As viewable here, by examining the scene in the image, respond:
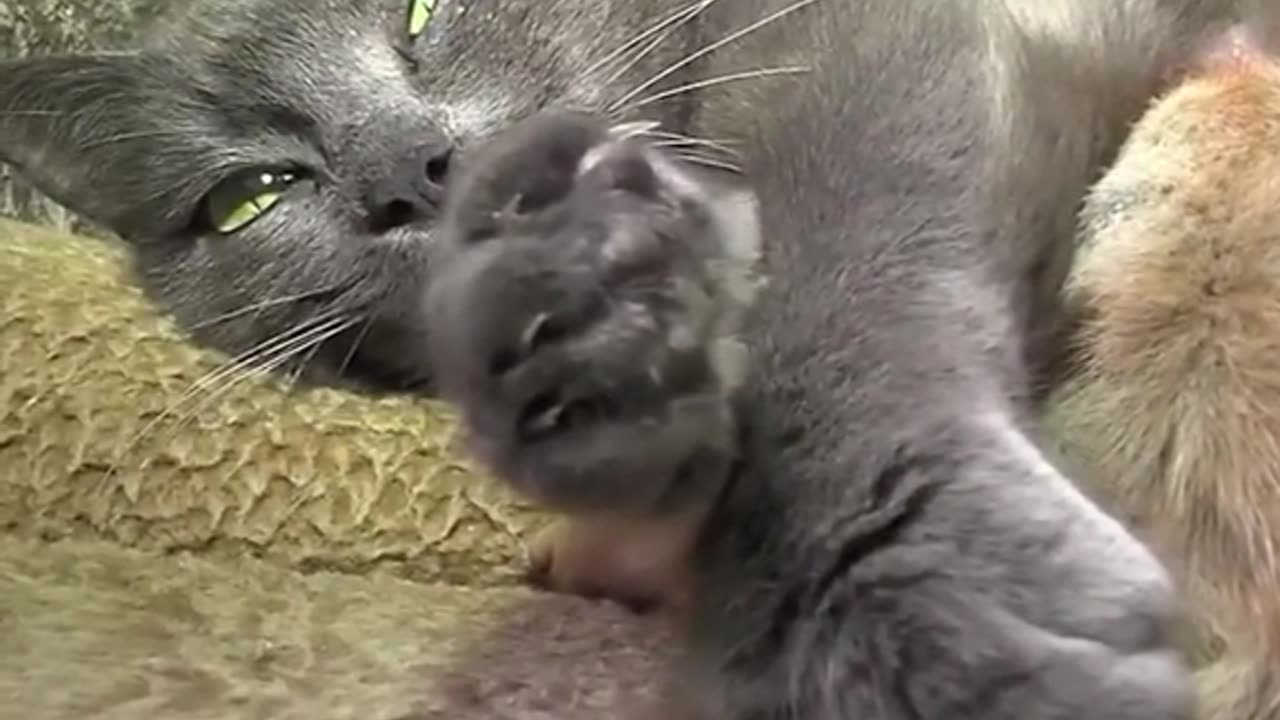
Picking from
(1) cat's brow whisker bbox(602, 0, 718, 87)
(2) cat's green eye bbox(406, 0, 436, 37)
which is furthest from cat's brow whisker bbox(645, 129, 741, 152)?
(2) cat's green eye bbox(406, 0, 436, 37)

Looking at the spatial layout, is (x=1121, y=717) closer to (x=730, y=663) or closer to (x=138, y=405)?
(x=730, y=663)

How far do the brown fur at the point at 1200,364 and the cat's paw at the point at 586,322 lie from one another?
260 mm

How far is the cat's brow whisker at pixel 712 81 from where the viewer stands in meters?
1.06

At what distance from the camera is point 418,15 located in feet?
4.26

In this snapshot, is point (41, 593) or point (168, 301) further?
point (168, 301)

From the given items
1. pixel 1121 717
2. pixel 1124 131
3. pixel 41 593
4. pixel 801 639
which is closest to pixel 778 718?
pixel 801 639

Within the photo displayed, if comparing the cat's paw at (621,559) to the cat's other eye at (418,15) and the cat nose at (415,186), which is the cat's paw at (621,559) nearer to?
the cat nose at (415,186)

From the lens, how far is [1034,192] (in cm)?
105

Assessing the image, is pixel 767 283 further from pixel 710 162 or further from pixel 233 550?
pixel 233 550

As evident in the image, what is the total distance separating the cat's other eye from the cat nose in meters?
0.11

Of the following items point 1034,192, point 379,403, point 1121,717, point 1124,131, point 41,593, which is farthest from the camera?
point 379,403

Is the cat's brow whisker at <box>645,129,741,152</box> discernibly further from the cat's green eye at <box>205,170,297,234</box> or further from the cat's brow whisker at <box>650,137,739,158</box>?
the cat's green eye at <box>205,170,297,234</box>

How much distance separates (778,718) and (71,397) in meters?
0.79

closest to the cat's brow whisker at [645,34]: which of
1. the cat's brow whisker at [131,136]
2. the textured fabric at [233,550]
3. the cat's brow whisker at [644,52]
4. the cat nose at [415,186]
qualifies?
the cat's brow whisker at [644,52]
